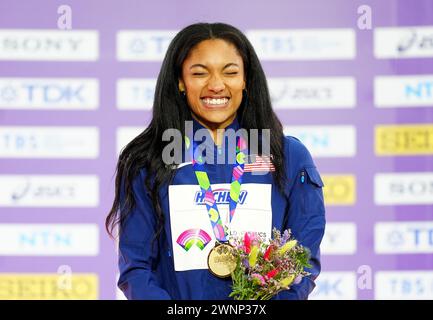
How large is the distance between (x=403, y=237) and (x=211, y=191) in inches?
93.1

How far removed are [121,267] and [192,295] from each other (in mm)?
221

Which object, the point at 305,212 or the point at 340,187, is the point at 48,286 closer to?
the point at 340,187

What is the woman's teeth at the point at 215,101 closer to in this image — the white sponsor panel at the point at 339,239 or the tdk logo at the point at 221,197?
the tdk logo at the point at 221,197

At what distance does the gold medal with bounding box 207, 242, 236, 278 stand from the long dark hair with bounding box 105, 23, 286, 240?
0.16 metres

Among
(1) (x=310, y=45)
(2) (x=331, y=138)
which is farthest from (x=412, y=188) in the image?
(1) (x=310, y=45)

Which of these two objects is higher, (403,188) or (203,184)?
(203,184)

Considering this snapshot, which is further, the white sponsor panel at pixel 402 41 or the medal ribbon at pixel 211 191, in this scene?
the white sponsor panel at pixel 402 41

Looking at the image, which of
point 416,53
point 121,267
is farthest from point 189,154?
point 416,53

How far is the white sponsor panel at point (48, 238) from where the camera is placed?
4355 mm

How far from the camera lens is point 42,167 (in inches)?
172

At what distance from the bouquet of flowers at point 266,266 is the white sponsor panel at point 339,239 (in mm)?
2323

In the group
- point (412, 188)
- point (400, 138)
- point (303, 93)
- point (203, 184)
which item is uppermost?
point (303, 93)

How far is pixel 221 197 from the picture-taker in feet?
7.41

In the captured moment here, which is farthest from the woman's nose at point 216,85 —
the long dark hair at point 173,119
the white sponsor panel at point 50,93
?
the white sponsor panel at point 50,93
